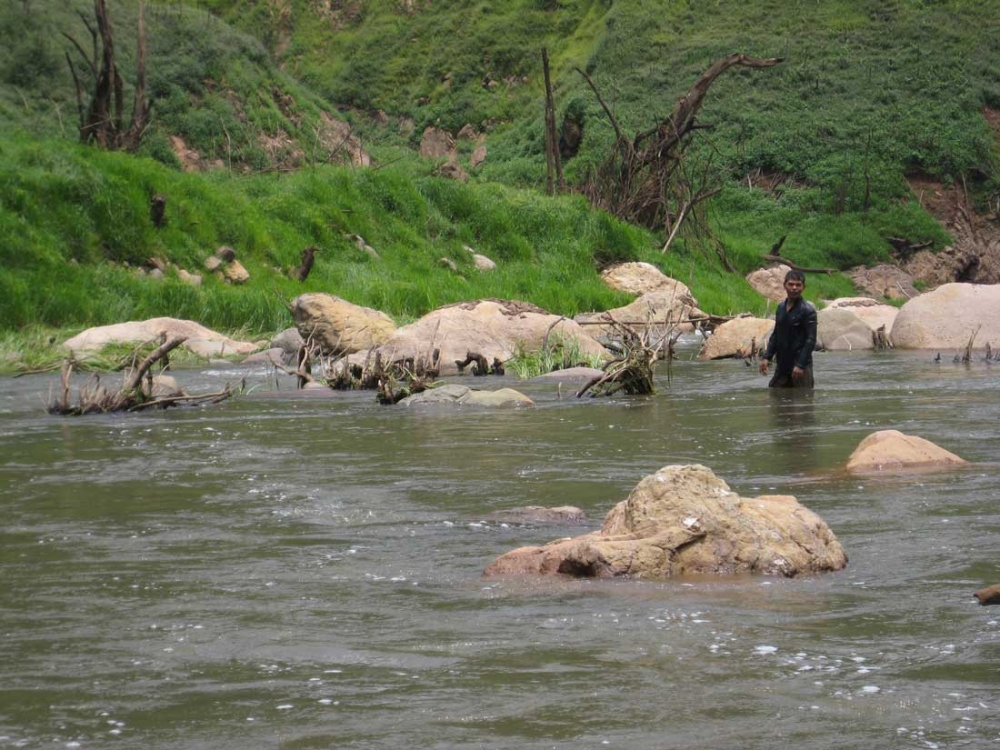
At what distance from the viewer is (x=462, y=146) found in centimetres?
5703

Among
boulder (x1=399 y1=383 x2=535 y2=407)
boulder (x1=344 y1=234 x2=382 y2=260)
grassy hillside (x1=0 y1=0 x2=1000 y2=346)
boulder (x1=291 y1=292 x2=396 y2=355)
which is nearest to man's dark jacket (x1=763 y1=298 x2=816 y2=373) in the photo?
boulder (x1=399 y1=383 x2=535 y2=407)

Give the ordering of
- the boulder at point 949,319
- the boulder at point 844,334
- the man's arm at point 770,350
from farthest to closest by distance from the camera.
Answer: the boulder at point 844,334, the boulder at point 949,319, the man's arm at point 770,350

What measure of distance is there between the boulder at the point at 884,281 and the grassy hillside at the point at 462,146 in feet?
1.88

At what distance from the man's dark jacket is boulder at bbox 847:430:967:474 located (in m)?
4.68

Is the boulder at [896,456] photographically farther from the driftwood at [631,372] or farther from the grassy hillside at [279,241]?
the grassy hillside at [279,241]

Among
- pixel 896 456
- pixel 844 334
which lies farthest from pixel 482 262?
pixel 896 456

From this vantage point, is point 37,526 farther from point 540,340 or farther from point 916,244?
point 916,244

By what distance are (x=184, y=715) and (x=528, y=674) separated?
1.02 m

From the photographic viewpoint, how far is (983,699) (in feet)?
13.3

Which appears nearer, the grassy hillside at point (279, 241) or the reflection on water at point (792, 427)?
the reflection on water at point (792, 427)

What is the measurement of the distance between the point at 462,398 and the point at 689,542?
23.8 ft

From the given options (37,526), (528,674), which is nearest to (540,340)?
(37,526)

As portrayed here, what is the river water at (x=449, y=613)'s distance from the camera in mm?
3986

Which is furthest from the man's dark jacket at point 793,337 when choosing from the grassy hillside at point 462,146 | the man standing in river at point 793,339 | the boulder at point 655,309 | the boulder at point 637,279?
the boulder at point 637,279
